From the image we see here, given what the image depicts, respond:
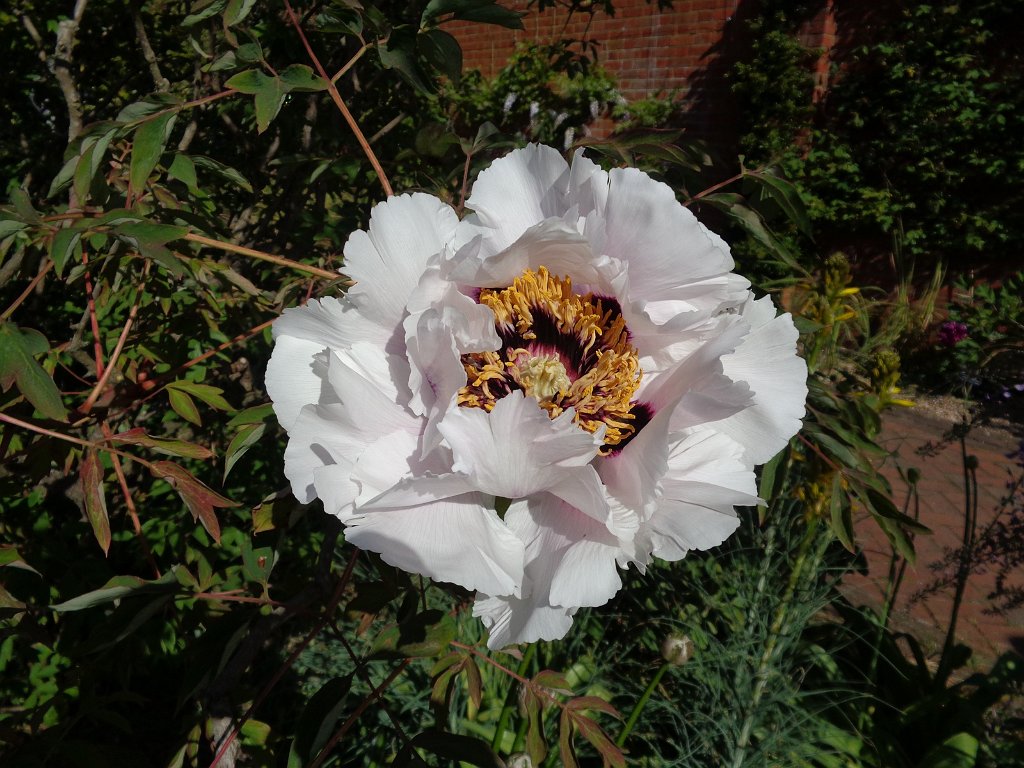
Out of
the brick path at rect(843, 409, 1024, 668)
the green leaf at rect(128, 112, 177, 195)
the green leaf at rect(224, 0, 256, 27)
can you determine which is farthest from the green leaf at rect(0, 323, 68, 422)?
the brick path at rect(843, 409, 1024, 668)

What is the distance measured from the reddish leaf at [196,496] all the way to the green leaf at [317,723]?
0.96 feet

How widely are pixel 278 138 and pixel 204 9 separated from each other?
1086mm

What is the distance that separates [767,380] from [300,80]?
2.68 ft

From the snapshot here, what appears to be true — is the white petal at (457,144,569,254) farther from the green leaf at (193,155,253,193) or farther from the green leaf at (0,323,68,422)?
the green leaf at (193,155,253,193)

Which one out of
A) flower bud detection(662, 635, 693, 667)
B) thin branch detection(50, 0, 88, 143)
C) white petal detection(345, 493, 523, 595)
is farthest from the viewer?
thin branch detection(50, 0, 88, 143)

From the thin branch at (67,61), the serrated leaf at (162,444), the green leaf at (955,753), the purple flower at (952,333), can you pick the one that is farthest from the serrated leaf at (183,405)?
the purple flower at (952,333)

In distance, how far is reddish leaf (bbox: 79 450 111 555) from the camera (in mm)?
1009

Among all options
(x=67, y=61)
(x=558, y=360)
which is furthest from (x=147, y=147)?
(x=67, y=61)

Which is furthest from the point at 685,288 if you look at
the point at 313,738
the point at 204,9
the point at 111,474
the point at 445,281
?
the point at 111,474

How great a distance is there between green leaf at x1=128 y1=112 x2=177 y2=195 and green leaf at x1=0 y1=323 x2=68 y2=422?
0.27 m

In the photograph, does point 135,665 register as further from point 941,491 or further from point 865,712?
point 941,491

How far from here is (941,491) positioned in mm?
5234

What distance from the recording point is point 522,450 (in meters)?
0.73

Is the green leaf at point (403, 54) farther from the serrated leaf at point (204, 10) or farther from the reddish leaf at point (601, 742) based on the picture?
the reddish leaf at point (601, 742)
